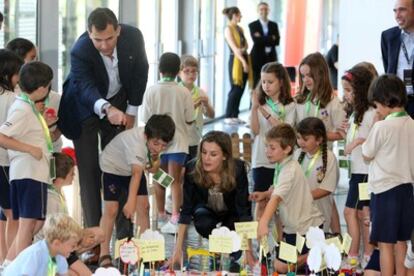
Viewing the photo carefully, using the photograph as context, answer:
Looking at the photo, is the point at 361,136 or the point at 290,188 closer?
the point at 290,188

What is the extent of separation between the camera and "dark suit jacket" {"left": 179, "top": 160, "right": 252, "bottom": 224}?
609 centimetres

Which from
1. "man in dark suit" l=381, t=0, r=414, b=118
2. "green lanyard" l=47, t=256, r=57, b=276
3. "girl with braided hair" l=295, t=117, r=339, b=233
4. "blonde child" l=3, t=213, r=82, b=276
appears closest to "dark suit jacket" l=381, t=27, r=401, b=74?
"man in dark suit" l=381, t=0, r=414, b=118

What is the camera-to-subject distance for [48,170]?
5738mm

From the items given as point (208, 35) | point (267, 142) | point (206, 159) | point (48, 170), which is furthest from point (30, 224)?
point (208, 35)

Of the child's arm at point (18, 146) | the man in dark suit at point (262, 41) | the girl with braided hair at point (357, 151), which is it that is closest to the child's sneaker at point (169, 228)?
the girl with braided hair at point (357, 151)

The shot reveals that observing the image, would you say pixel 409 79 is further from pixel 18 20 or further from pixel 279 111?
pixel 18 20

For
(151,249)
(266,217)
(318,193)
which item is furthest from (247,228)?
(318,193)

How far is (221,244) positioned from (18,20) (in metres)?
3.87

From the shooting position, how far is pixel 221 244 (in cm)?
521

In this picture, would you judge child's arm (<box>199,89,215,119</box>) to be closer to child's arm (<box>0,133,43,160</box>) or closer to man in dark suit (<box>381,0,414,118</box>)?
man in dark suit (<box>381,0,414,118</box>)

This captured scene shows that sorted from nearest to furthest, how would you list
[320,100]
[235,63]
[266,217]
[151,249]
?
1. [151,249]
2. [266,217]
3. [320,100]
4. [235,63]

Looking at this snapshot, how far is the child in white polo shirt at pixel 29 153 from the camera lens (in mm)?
5609

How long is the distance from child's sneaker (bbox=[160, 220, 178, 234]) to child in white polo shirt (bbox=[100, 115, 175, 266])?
926mm

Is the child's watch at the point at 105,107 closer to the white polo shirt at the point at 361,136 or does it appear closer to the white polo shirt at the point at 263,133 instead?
the white polo shirt at the point at 263,133
